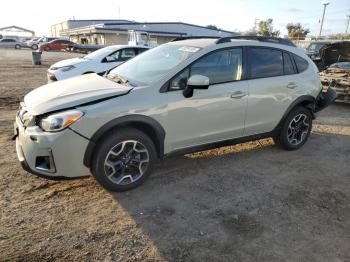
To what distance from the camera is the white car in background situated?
9.30 meters

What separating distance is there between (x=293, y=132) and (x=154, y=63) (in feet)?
8.74

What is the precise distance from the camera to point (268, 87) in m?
4.69

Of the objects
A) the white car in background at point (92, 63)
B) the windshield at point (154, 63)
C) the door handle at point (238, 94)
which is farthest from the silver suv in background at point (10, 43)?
the door handle at point (238, 94)

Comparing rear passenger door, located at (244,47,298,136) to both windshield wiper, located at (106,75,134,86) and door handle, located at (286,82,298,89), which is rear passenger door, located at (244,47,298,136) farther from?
windshield wiper, located at (106,75,134,86)

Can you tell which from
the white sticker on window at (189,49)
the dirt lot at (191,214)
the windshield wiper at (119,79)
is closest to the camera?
the dirt lot at (191,214)

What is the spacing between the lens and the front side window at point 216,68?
395 cm

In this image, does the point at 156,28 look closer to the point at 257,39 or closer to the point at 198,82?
the point at 257,39

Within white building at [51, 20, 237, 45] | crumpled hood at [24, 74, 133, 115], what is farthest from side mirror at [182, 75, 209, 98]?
white building at [51, 20, 237, 45]

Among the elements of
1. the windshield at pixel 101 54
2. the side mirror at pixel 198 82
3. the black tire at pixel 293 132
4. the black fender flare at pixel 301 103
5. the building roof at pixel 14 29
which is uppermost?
the side mirror at pixel 198 82

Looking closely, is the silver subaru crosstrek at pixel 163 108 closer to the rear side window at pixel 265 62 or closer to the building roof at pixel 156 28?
the rear side window at pixel 265 62

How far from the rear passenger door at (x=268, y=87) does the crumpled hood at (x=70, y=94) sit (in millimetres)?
1880

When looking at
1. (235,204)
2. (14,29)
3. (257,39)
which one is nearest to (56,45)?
(257,39)

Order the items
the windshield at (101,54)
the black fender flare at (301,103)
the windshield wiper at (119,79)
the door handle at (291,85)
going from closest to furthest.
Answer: the windshield wiper at (119,79) < the door handle at (291,85) < the black fender flare at (301,103) < the windshield at (101,54)

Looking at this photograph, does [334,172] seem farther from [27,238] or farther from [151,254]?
[27,238]
